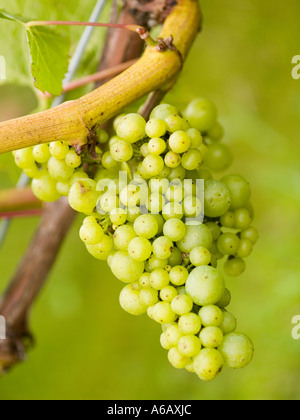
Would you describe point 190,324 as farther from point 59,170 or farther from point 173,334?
point 59,170

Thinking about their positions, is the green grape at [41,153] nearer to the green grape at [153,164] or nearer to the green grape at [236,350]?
the green grape at [153,164]

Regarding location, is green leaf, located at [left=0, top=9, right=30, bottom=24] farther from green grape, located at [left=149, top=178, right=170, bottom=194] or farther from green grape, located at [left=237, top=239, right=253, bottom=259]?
green grape, located at [left=237, top=239, right=253, bottom=259]

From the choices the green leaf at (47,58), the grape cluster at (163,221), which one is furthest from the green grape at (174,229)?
the green leaf at (47,58)

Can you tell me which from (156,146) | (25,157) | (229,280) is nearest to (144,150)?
(156,146)

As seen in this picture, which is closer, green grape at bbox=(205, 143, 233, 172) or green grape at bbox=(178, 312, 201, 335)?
green grape at bbox=(178, 312, 201, 335)

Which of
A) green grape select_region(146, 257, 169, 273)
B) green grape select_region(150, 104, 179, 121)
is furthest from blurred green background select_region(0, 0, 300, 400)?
green grape select_region(146, 257, 169, 273)

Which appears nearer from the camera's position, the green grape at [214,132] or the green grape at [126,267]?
the green grape at [126,267]
